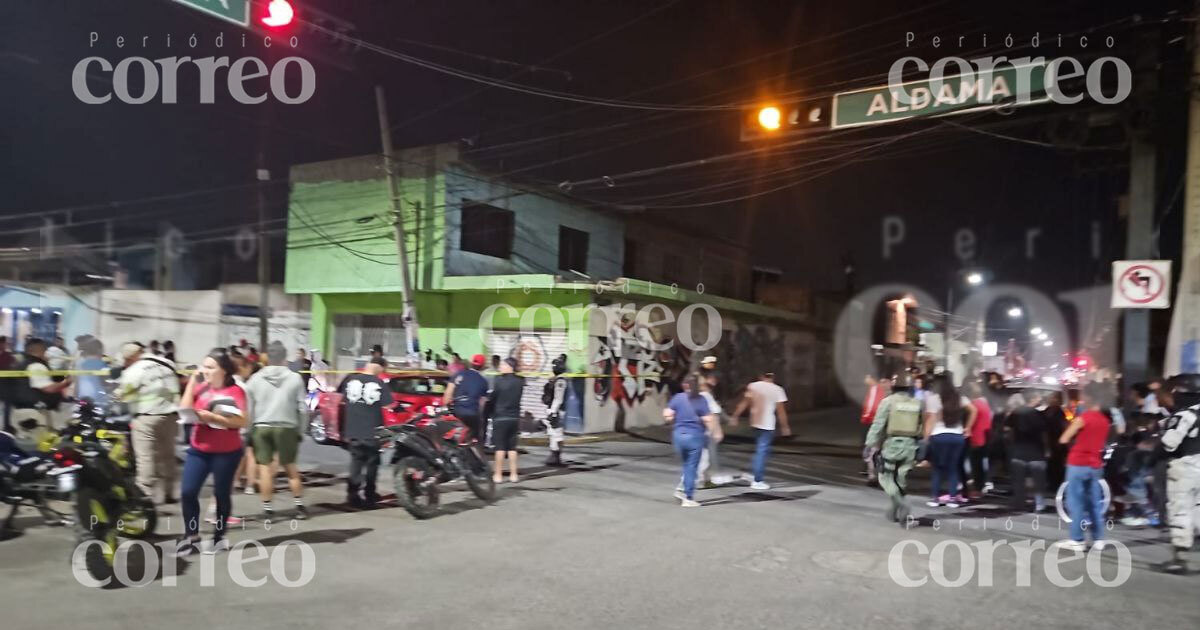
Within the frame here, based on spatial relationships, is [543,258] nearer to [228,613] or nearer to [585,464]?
[585,464]

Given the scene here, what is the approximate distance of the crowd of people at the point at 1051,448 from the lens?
7438 mm

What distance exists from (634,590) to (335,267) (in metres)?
18.0

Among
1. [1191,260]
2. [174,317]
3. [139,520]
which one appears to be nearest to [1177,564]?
[1191,260]

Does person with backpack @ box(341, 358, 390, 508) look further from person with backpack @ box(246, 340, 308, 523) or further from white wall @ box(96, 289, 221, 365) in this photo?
white wall @ box(96, 289, 221, 365)

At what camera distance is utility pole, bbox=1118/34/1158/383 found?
1016 centimetres

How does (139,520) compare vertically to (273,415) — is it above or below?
below

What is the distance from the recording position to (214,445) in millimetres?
6129

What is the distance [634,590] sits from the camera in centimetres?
575

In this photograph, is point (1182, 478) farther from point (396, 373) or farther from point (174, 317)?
point (174, 317)

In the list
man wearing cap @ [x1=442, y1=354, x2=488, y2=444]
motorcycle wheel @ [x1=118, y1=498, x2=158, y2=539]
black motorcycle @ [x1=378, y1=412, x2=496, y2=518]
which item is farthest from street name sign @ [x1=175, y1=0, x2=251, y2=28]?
man wearing cap @ [x1=442, y1=354, x2=488, y2=444]

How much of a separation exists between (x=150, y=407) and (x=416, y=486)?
283 cm

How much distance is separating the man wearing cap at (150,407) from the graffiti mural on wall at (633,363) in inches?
442

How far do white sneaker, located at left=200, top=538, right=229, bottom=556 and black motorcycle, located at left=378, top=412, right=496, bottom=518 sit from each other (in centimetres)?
175

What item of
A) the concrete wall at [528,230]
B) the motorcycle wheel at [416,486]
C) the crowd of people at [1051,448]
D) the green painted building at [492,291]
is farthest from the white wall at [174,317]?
the crowd of people at [1051,448]
